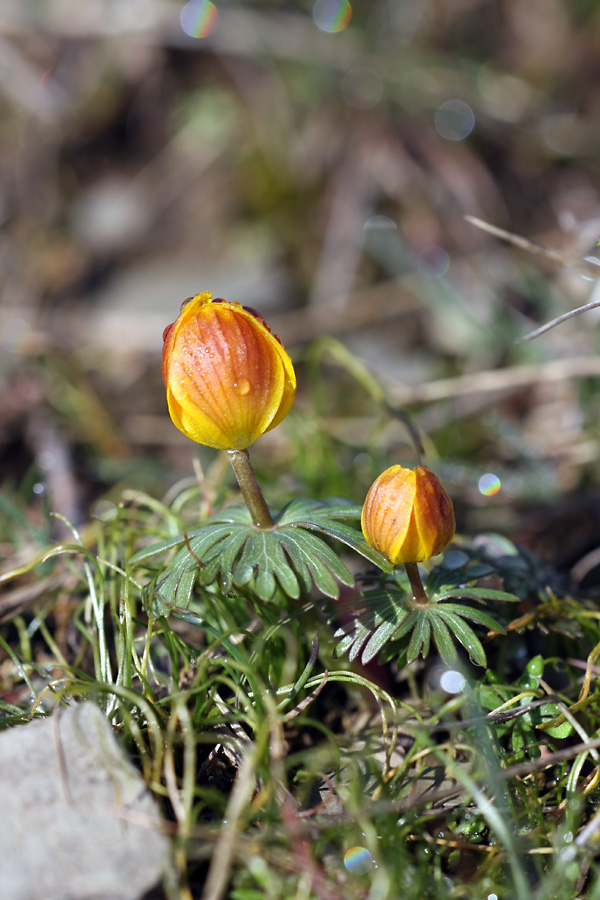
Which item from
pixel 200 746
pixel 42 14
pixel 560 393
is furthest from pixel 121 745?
pixel 42 14

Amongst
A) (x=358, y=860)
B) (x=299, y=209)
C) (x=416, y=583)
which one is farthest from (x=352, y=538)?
(x=299, y=209)

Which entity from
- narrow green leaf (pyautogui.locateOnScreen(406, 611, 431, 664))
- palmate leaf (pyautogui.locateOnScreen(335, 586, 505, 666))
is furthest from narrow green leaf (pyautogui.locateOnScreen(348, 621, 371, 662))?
narrow green leaf (pyautogui.locateOnScreen(406, 611, 431, 664))

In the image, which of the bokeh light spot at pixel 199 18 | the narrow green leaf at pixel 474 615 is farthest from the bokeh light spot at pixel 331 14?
the narrow green leaf at pixel 474 615

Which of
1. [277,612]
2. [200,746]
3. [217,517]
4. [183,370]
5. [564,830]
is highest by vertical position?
[183,370]

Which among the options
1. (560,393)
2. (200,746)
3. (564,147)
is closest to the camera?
(200,746)

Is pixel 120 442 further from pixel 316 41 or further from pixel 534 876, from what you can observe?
pixel 316 41

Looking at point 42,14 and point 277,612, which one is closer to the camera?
point 277,612
